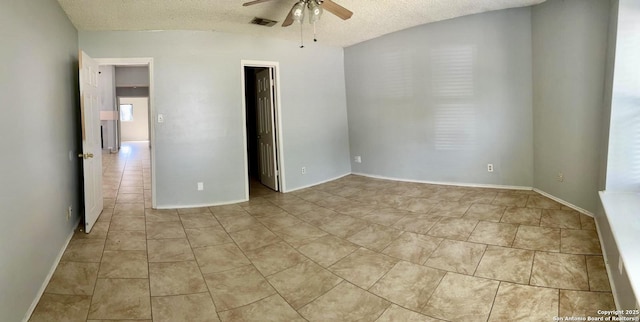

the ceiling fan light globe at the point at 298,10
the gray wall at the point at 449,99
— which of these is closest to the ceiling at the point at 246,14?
the gray wall at the point at 449,99

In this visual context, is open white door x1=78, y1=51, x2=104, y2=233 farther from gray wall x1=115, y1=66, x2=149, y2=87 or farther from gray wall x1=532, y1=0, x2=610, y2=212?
gray wall x1=115, y1=66, x2=149, y2=87

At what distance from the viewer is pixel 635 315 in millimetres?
1382

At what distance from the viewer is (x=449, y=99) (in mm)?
4555

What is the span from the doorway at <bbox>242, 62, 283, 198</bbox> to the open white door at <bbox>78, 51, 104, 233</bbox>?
1797 mm

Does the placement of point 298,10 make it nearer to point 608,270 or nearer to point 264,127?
point 264,127

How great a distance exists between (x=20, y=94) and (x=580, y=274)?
3.94 m

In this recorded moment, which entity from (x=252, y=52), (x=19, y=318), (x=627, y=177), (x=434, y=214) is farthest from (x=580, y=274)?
(x=252, y=52)

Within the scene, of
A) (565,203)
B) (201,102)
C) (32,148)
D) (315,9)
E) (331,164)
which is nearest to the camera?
(32,148)

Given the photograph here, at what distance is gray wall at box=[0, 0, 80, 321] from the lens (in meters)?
1.76

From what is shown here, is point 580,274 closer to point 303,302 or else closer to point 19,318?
point 303,302

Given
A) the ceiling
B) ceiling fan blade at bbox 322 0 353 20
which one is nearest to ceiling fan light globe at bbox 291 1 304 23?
ceiling fan blade at bbox 322 0 353 20

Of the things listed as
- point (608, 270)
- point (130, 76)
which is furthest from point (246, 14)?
point (130, 76)

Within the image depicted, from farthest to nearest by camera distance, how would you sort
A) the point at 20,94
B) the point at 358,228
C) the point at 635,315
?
the point at 358,228, the point at 20,94, the point at 635,315

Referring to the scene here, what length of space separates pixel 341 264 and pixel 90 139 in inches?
122
